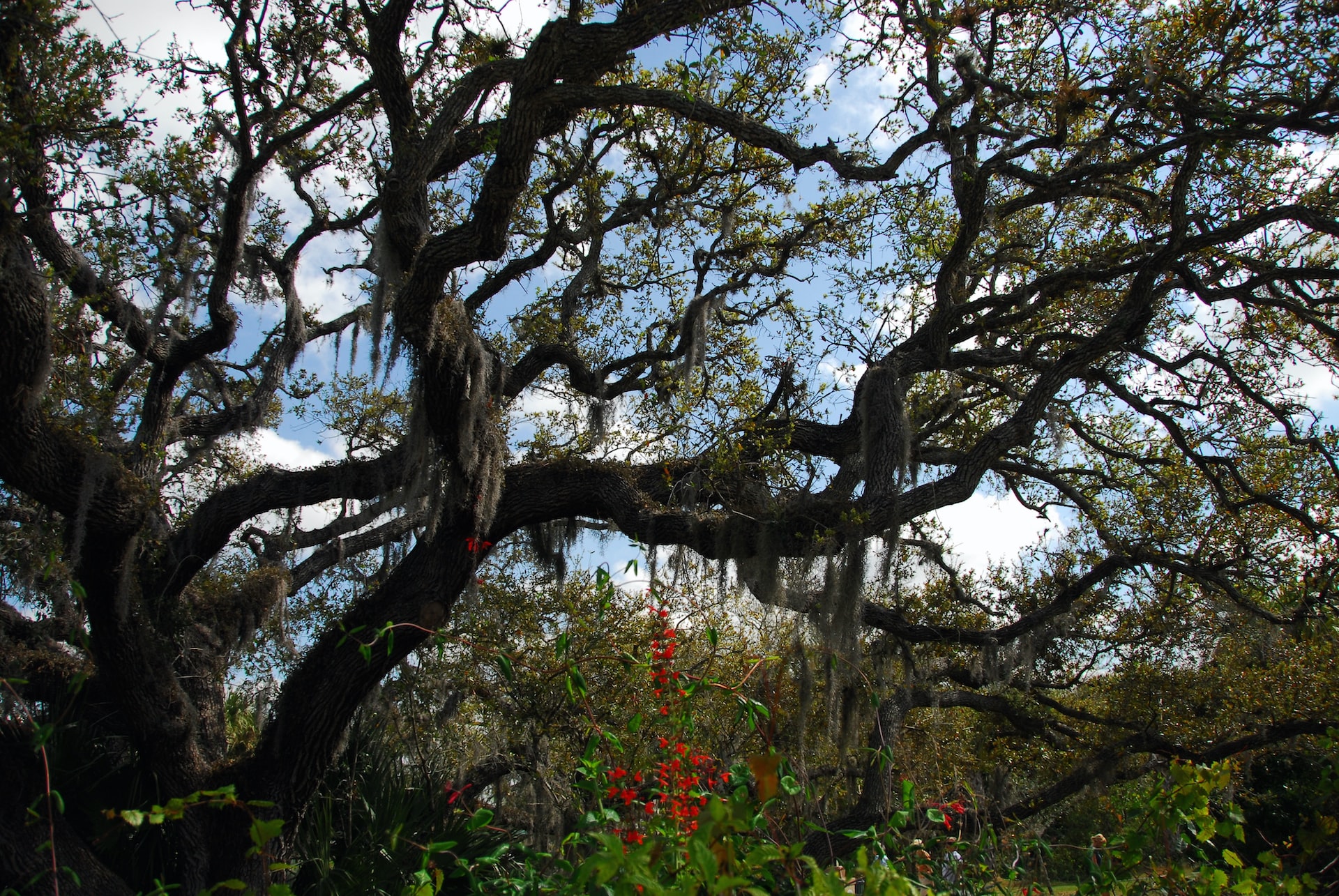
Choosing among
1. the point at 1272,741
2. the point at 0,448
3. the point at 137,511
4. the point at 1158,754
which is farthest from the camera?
the point at 1158,754

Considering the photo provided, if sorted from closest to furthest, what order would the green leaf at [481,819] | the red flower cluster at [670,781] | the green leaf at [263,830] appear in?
1. the green leaf at [263,830]
2. the green leaf at [481,819]
3. the red flower cluster at [670,781]

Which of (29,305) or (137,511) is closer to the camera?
(29,305)

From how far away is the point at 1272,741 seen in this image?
8.02 meters

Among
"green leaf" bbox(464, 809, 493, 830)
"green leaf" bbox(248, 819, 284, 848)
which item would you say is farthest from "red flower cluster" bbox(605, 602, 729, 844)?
"green leaf" bbox(248, 819, 284, 848)

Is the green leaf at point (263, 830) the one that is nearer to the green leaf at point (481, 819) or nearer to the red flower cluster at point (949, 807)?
the green leaf at point (481, 819)

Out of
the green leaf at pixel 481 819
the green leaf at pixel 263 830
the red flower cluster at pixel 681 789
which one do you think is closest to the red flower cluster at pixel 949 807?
the red flower cluster at pixel 681 789

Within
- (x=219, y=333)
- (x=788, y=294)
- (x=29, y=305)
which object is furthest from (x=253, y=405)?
(x=788, y=294)

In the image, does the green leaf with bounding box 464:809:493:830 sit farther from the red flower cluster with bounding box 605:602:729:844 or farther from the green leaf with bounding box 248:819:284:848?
the green leaf with bounding box 248:819:284:848

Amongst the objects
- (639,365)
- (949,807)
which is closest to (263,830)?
(949,807)

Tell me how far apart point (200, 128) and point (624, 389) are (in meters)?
4.09

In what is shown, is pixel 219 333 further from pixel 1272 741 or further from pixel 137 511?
pixel 1272 741

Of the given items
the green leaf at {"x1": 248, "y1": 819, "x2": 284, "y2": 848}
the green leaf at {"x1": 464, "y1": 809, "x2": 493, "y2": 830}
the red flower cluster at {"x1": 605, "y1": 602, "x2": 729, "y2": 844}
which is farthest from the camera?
the red flower cluster at {"x1": 605, "y1": 602, "x2": 729, "y2": 844}

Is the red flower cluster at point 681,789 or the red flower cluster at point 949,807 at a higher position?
the red flower cluster at point 681,789

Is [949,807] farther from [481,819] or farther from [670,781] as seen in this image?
[481,819]
